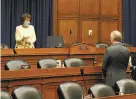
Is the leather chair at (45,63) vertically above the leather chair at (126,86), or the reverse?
A: the leather chair at (45,63)

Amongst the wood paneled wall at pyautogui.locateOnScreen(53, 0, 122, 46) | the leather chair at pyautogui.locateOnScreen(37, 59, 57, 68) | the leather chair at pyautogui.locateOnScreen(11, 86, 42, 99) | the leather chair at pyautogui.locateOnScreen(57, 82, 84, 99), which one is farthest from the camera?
the wood paneled wall at pyautogui.locateOnScreen(53, 0, 122, 46)

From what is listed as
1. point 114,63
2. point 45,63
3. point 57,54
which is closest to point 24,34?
point 57,54

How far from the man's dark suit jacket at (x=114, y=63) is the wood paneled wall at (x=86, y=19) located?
485 centimetres

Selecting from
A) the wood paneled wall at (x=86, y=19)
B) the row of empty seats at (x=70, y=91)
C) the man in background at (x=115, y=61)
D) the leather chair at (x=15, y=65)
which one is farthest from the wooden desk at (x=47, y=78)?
the wood paneled wall at (x=86, y=19)

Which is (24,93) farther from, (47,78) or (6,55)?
(6,55)

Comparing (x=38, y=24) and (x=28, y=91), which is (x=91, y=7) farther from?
(x=28, y=91)

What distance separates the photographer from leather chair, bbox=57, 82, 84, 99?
409 cm

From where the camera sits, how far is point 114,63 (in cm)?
514

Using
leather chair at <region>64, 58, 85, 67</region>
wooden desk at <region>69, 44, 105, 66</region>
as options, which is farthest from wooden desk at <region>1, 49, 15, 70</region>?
wooden desk at <region>69, 44, 105, 66</region>

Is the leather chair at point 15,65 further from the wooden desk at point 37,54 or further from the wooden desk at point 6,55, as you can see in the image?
the wooden desk at point 37,54

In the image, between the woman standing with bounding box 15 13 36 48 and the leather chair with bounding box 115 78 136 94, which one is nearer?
the leather chair with bounding box 115 78 136 94

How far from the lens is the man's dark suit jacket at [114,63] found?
512 cm

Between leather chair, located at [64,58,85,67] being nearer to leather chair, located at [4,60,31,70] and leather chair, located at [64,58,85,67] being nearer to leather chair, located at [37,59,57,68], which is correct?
leather chair, located at [37,59,57,68]

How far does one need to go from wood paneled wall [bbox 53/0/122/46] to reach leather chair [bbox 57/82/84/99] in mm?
5800
